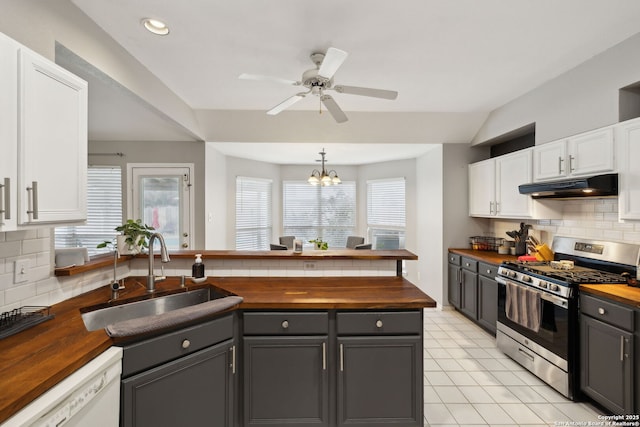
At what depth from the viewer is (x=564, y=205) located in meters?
3.07

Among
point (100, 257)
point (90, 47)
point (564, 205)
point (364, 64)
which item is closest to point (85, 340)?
point (100, 257)

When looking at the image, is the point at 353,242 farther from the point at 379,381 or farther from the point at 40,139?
the point at 40,139

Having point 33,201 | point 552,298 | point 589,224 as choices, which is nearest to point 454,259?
point 589,224

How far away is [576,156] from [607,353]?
5.21 ft

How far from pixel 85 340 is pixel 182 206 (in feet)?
10.4

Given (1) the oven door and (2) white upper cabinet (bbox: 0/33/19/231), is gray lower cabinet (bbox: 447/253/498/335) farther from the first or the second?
A: (2) white upper cabinet (bbox: 0/33/19/231)

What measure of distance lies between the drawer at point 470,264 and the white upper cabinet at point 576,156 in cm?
116

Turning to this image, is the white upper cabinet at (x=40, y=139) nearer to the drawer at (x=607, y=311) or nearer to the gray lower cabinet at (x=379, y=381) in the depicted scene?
the gray lower cabinet at (x=379, y=381)

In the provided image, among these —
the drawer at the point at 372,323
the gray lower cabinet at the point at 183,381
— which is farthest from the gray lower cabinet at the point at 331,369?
the gray lower cabinet at the point at 183,381

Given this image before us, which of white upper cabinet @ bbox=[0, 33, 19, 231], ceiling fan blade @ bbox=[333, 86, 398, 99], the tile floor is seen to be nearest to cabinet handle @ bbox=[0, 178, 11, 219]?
white upper cabinet @ bbox=[0, 33, 19, 231]

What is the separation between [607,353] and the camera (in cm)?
200

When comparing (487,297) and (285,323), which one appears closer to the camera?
(285,323)

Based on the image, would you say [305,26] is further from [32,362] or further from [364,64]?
[32,362]

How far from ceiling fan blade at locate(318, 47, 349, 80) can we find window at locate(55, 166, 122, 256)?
3.79 m
